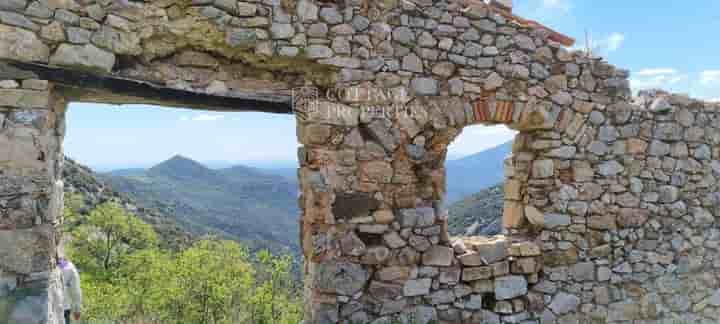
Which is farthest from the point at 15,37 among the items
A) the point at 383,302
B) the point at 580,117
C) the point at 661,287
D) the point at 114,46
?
the point at 661,287

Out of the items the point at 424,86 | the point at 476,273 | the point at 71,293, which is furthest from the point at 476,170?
the point at 71,293

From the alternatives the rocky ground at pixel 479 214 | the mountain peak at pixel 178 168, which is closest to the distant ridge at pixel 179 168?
the mountain peak at pixel 178 168

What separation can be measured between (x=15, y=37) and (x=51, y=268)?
162 cm

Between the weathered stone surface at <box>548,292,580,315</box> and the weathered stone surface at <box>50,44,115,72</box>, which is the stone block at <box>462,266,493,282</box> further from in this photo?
the weathered stone surface at <box>50,44,115,72</box>

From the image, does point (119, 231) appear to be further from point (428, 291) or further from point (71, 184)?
point (428, 291)

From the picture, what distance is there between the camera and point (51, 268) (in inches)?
122

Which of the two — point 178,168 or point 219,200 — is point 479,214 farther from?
point 178,168

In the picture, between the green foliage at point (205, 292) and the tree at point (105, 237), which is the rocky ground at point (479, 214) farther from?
the tree at point (105, 237)

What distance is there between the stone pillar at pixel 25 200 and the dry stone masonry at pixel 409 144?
0.04 feet

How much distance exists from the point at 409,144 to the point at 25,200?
9.74 feet

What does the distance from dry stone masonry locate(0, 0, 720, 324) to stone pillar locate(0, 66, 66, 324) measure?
11 mm

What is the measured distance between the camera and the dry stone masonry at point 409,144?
302 centimetres

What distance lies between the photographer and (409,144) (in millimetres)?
3947

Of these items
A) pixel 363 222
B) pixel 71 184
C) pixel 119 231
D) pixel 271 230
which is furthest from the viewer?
pixel 271 230
